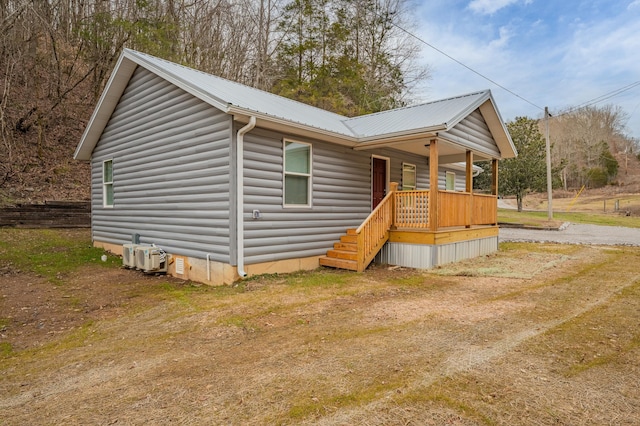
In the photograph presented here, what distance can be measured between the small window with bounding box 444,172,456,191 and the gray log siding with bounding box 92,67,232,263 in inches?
365

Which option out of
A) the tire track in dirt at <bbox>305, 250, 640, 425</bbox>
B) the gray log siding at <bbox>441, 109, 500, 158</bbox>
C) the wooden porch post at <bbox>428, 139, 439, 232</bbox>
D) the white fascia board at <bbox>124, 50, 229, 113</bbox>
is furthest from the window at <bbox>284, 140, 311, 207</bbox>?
the tire track in dirt at <bbox>305, 250, 640, 425</bbox>

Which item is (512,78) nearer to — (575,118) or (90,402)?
→ (90,402)

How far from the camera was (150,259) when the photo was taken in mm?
7727

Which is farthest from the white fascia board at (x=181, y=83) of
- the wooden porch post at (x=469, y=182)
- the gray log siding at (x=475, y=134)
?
the wooden porch post at (x=469, y=182)

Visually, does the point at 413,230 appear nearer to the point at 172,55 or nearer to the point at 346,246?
the point at 346,246

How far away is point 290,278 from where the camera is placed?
7.12 meters

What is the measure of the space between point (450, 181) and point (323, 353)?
454 inches

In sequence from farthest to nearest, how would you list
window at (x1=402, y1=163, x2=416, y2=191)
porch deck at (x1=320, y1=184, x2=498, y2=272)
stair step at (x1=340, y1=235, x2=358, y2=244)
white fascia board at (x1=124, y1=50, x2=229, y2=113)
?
1. window at (x1=402, y1=163, x2=416, y2=191)
2. stair step at (x1=340, y1=235, x2=358, y2=244)
3. porch deck at (x1=320, y1=184, x2=498, y2=272)
4. white fascia board at (x1=124, y1=50, x2=229, y2=113)

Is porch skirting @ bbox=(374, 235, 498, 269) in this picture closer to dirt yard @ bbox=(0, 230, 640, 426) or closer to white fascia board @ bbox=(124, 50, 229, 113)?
dirt yard @ bbox=(0, 230, 640, 426)

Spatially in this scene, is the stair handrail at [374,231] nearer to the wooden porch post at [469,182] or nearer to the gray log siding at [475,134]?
the gray log siding at [475,134]

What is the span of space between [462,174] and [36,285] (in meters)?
13.6

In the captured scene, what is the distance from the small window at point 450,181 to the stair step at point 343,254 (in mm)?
6769

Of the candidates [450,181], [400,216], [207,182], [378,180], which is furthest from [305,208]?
[450,181]

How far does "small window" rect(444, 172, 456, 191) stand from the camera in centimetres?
1343
